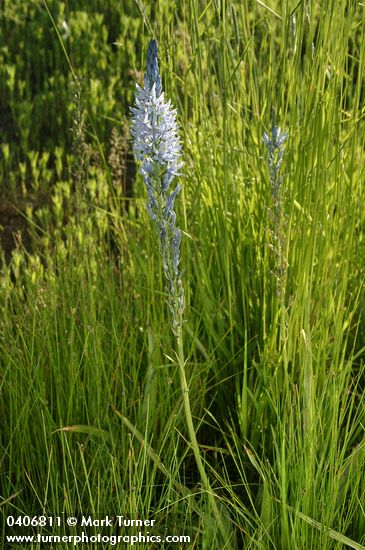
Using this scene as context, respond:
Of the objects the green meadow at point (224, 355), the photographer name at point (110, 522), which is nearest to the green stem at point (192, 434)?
the green meadow at point (224, 355)

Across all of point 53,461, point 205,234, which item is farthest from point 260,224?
point 53,461

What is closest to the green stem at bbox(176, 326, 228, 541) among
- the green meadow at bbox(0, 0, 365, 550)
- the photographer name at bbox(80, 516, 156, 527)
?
the green meadow at bbox(0, 0, 365, 550)

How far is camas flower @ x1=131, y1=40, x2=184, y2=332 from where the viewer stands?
157 centimetres

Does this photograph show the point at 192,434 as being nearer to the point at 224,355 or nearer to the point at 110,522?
the point at 110,522

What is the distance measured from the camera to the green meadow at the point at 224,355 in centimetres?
208

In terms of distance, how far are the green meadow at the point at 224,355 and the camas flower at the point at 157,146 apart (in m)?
0.33

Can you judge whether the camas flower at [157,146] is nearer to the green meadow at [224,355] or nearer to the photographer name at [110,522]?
the green meadow at [224,355]

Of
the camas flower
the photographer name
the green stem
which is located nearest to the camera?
the camas flower

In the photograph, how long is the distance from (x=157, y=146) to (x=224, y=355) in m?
1.31

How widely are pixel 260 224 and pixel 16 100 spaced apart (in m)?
3.35

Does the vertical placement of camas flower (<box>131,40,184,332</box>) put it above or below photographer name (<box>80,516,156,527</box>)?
above

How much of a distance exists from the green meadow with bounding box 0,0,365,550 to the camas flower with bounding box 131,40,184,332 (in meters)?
0.33

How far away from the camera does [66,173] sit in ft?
16.5

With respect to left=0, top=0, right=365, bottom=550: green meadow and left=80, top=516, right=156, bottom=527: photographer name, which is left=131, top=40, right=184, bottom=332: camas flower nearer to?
left=0, top=0, right=365, bottom=550: green meadow
